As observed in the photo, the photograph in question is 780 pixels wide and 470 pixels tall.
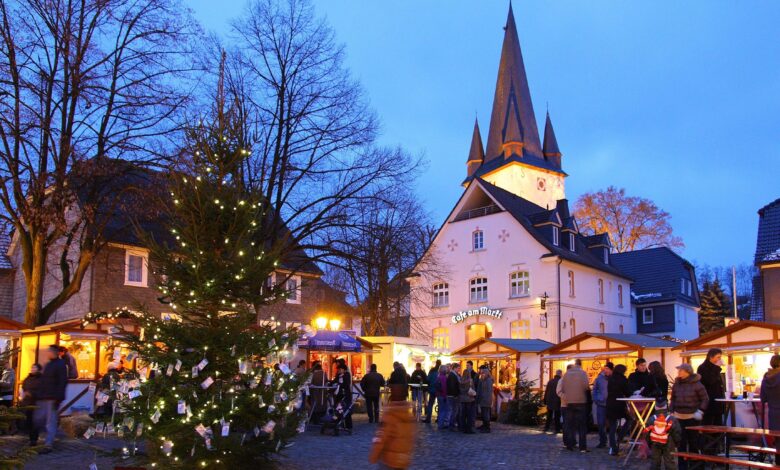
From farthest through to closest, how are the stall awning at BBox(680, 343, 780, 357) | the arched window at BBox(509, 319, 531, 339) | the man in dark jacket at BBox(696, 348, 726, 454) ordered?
the arched window at BBox(509, 319, 531, 339)
the stall awning at BBox(680, 343, 780, 357)
the man in dark jacket at BBox(696, 348, 726, 454)

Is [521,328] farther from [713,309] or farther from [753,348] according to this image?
[713,309]

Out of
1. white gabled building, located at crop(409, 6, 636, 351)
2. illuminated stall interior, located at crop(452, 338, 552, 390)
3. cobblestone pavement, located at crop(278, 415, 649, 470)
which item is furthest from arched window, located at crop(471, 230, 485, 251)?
cobblestone pavement, located at crop(278, 415, 649, 470)

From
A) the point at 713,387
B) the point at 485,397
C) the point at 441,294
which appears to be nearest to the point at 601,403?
the point at 713,387

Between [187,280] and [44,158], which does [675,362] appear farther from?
[44,158]

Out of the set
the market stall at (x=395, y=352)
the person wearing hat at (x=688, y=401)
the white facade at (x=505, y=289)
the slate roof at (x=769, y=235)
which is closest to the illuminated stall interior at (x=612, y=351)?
the market stall at (x=395, y=352)

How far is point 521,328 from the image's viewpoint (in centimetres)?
4194

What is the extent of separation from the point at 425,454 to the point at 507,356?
13233mm

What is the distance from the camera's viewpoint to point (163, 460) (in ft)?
34.3

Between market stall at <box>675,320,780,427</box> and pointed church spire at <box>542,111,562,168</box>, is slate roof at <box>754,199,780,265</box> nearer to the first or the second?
market stall at <box>675,320,780,427</box>

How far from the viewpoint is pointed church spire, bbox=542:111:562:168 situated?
230ft

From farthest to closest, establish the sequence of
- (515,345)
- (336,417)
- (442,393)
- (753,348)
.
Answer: (515,345) → (442,393) → (753,348) → (336,417)

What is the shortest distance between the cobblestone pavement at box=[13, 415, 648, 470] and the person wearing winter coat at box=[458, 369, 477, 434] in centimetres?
67

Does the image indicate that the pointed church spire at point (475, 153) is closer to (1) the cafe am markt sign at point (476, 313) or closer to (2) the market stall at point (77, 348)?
(1) the cafe am markt sign at point (476, 313)

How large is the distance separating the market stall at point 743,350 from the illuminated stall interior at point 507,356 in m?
6.69
